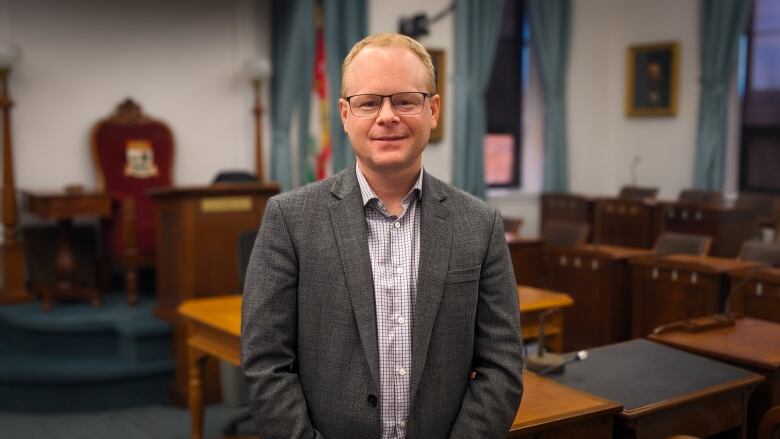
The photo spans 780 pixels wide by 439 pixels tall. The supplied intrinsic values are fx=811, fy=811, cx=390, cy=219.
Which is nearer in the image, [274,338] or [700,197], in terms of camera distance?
[274,338]

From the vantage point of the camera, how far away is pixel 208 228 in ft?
16.2

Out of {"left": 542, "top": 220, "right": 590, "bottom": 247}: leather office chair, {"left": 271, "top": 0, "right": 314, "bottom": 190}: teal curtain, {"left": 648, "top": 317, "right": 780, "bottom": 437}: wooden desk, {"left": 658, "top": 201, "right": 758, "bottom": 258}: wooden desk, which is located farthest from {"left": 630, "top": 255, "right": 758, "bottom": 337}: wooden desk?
{"left": 271, "top": 0, "right": 314, "bottom": 190}: teal curtain

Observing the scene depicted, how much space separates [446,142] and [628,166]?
2.99 m

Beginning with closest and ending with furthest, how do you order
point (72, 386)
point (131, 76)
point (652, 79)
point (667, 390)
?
point (667, 390) < point (72, 386) < point (131, 76) < point (652, 79)

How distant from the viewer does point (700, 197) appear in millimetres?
8023

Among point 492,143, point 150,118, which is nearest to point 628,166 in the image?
point 492,143

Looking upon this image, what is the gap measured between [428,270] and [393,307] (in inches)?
4.0

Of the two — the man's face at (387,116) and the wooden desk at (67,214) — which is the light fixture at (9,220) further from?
the man's face at (387,116)

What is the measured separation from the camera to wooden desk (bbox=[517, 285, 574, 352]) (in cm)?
379

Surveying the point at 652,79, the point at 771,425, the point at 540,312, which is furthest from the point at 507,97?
the point at 771,425

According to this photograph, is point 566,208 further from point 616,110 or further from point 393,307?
point 393,307

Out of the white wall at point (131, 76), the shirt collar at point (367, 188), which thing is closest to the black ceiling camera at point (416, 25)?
the white wall at point (131, 76)

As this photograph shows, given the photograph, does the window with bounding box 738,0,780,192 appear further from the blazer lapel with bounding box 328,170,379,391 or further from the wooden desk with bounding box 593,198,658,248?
the blazer lapel with bounding box 328,170,379,391

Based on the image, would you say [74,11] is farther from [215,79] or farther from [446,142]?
[446,142]
